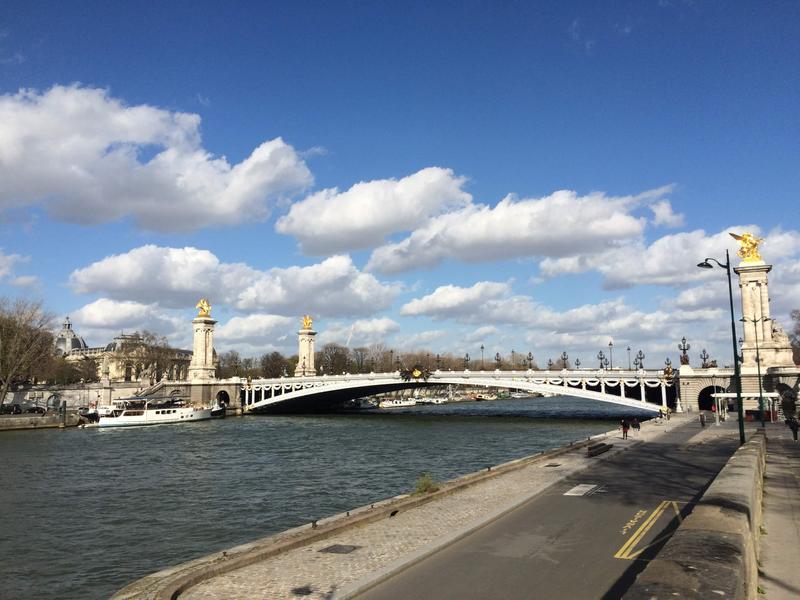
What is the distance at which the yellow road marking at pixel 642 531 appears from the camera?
1317cm

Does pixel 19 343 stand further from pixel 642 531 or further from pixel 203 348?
pixel 642 531

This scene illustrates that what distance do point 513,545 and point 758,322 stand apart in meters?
56.9

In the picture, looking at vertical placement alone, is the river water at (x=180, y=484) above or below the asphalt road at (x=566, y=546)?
below

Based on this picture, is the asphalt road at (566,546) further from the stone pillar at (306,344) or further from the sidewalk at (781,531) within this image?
the stone pillar at (306,344)

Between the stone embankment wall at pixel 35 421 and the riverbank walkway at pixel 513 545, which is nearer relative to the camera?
the riverbank walkway at pixel 513 545

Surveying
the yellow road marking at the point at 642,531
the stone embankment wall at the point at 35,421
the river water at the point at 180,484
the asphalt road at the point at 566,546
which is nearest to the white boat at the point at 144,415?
the stone embankment wall at the point at 35,421

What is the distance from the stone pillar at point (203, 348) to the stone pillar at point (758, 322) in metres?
80.0

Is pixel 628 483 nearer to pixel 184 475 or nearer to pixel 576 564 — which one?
pixel 576 564

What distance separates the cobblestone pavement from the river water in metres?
6.29

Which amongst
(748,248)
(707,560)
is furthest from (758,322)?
(707,560)

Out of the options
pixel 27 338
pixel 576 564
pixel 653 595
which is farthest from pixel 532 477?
pixel 27 338

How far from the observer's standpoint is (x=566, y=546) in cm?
1392

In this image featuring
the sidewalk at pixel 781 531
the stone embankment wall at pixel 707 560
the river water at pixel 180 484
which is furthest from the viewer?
the river water at pixel 180 484

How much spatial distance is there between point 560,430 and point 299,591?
55.3m
